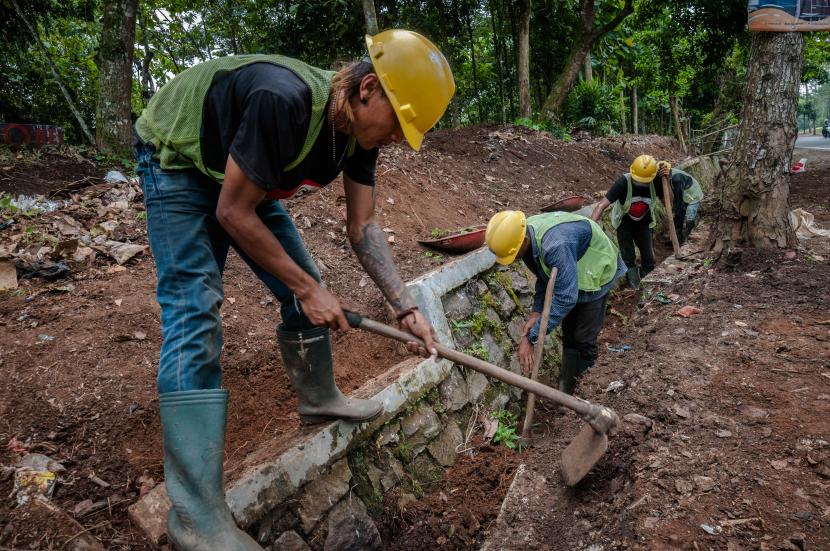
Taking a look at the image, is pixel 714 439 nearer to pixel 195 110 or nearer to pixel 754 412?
pixel 754 412

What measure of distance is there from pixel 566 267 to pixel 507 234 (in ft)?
1.56

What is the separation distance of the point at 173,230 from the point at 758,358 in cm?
344

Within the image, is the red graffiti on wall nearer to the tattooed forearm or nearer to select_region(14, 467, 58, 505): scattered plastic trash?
select_region(14, 467, 58, 505): scattered plastic trash

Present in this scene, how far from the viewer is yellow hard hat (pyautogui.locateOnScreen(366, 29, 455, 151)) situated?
71.7 inches

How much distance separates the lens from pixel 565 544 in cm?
240

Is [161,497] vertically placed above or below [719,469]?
above

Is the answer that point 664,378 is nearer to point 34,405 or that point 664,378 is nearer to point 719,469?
point 719,469

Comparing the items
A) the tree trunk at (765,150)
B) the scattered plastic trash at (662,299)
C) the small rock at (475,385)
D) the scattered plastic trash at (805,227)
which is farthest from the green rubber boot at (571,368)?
the scattered plastic trash at (805,227)

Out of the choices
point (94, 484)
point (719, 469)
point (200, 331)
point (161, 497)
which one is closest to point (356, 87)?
point (200, 331)

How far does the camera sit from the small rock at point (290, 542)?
2.32 meters

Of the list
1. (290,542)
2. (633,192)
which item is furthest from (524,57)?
(290,542)

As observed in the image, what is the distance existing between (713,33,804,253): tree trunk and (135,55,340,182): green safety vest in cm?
456

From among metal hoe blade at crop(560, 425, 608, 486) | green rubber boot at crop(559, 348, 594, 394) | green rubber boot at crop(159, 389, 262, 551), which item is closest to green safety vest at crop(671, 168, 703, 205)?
green rubber boot at crop(559, 348, 594, 394)

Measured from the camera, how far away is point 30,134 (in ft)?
31.8
